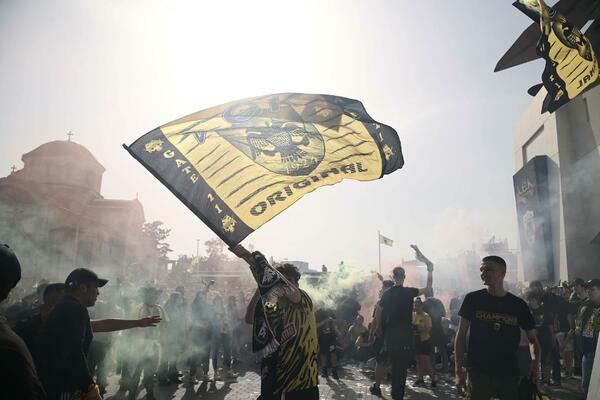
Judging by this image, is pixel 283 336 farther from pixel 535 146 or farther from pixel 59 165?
pixel 59 165

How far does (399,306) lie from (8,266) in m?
6.64

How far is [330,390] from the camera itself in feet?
30.9

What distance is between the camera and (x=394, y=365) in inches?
296

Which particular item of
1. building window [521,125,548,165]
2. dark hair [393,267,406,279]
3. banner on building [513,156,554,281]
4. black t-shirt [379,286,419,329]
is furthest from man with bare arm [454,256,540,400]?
building window [521,125,548,165]

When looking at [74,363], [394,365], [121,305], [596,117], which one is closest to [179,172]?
[74,363]

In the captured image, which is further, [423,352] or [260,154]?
[423,352]

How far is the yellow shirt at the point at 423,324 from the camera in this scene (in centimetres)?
1016

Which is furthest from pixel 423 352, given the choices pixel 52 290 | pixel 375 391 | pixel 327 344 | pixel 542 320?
pixel 52 290

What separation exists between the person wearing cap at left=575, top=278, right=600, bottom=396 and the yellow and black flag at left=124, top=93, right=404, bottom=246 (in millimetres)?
5291

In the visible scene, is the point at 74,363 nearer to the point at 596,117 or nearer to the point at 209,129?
the point at 209,129

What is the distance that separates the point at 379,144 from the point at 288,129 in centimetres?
122

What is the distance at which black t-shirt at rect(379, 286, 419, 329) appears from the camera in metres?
7.56

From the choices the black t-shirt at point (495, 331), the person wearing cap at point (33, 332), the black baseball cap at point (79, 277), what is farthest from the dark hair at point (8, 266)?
the black t-shirt at point (495, 331)

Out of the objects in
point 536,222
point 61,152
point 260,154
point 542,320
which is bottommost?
point 542,320
